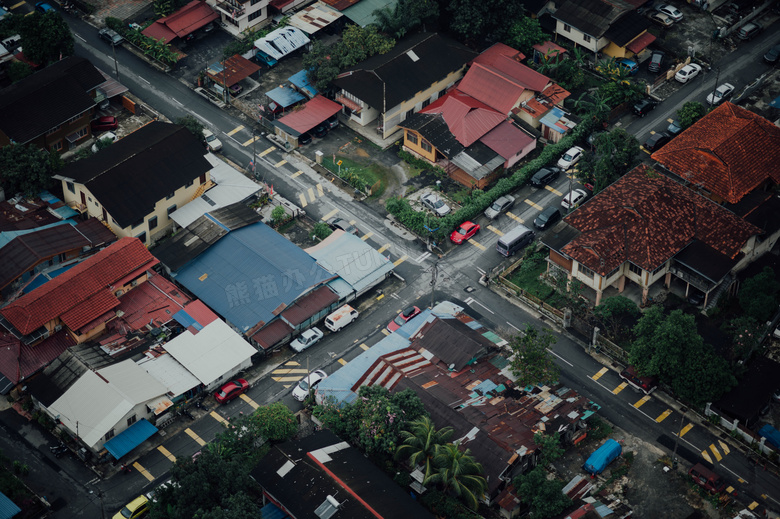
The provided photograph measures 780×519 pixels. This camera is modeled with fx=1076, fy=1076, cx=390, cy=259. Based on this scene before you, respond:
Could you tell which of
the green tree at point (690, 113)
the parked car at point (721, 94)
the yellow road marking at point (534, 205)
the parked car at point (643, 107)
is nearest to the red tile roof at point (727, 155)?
the green tree at point (690, 113)

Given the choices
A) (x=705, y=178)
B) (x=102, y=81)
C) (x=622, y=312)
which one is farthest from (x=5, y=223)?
(x=705, y=178)

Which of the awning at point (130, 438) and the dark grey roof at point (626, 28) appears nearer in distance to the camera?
the awning at point (130, 438)

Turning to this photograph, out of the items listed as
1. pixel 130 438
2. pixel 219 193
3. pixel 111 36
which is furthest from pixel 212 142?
pixel 130 438

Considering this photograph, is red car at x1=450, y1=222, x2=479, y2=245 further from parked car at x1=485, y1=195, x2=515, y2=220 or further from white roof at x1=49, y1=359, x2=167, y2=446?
white roof at x1=49, y1=359, x2=167, y2=446

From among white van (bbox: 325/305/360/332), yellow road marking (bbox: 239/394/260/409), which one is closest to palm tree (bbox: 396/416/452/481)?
yellow road marking (bbox: 239/394/260/409)

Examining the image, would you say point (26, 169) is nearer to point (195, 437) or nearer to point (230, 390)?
point (230, 390)

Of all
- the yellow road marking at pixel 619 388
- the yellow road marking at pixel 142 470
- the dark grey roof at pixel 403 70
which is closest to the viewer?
the yellow road marking at pixel 142 470

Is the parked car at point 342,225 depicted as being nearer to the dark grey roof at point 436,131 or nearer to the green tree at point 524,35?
the dark grey roof at point 436,131
